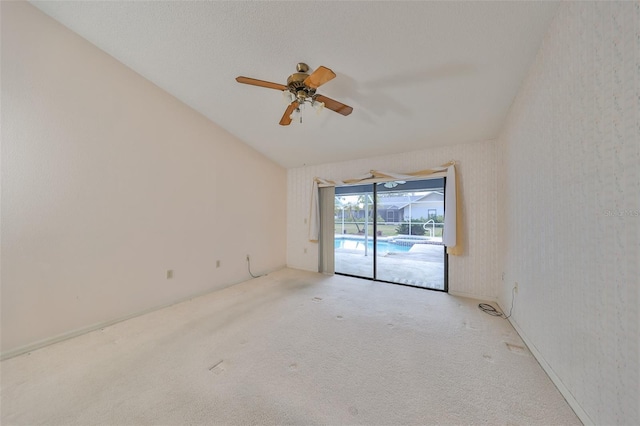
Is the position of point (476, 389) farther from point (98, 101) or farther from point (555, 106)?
point (98, 101)

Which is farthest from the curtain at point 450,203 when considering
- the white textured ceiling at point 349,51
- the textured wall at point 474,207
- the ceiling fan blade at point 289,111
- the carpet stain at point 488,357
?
the ceiling fan blade at point 289,111

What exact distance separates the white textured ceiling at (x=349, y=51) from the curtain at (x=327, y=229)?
1637mm

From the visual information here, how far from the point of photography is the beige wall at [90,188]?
1751mm

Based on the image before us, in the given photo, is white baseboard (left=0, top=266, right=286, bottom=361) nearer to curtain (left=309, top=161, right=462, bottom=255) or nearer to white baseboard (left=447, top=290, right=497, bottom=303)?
curtain (left=309, top=161, right=462, bottom=255)

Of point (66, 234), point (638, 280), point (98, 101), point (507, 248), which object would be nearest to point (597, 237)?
point (638, 280)

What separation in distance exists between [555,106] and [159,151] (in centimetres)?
384

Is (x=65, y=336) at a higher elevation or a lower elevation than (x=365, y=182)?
lower

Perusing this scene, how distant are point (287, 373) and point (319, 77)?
7.47ft

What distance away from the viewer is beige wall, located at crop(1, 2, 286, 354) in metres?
1.75

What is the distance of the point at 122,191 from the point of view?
2.30 m

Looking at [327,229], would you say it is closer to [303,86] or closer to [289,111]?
[289,111]

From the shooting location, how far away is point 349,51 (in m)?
1.78

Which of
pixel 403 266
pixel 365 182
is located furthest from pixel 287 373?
pixel 403 266

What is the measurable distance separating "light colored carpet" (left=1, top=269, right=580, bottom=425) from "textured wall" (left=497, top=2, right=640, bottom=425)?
1.22 ft
